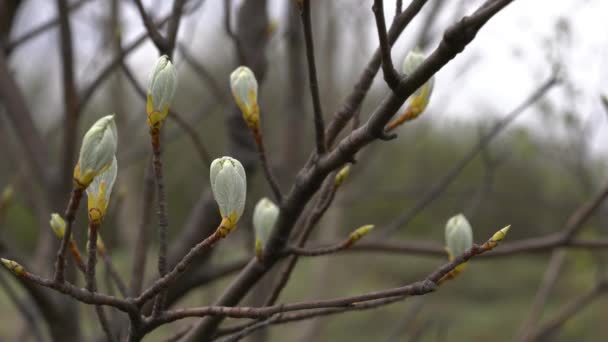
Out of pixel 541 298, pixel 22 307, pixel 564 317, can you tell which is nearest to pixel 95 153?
pixel 22 307

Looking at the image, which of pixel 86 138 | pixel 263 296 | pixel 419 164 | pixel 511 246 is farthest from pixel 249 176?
pixel 419 164

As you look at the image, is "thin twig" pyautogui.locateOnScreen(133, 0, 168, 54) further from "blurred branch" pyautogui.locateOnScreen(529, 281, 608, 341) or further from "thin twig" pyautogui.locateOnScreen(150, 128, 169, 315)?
"blurred branch" pyautogui.locateOnScreen(529, 281, 608, 341)

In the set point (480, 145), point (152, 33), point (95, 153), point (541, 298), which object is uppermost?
point (152, 33)

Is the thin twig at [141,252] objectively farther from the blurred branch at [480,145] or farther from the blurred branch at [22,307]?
the blurred branch at [480,145]

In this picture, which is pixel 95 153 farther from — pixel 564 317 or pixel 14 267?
pixel 564 317

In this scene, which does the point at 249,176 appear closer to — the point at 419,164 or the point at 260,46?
the point at 260,46

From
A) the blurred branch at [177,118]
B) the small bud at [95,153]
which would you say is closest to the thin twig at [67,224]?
the small bud at [95,153]

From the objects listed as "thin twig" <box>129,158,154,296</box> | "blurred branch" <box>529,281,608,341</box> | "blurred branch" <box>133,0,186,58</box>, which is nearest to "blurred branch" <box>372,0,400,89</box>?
"blurred branch" <box>133,0,186,58</box>
